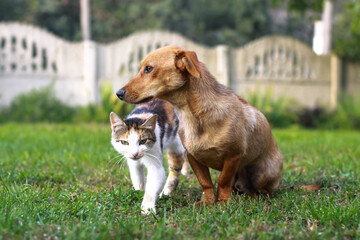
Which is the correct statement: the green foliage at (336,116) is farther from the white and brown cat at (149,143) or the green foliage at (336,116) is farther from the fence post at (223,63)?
the white and brown cat at (149,143)

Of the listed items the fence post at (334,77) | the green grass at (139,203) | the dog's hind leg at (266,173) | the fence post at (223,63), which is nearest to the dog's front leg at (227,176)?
the green grass at (139,203)

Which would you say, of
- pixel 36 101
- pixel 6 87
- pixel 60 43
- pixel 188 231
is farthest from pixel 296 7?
pixel 188 231

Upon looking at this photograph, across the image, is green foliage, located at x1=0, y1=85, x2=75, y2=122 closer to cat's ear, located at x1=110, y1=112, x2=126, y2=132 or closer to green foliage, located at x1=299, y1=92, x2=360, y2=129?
green foliage, located at x1=299, y1=92, x2=360, y2=129

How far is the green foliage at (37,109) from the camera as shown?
972 cm

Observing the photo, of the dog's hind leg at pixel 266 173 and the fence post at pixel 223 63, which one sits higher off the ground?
the fence post at pixel 223 63

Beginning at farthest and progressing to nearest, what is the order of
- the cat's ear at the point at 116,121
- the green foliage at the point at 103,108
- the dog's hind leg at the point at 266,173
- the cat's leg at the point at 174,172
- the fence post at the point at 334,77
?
the fence post at the point at 334,77 < the green foliage at the point at 103,108 < the cat's leg at the point at 174,172 < the dog's hind leg at the point at 266,173 < the cat's ear at the point at 116,121

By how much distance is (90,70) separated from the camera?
403 inches

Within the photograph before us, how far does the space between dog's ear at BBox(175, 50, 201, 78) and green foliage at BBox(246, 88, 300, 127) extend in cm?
787

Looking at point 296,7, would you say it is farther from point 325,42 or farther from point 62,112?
point 62,112

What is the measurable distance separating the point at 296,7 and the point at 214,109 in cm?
759

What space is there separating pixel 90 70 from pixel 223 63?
362 centimetres

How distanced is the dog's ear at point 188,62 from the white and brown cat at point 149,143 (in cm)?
54

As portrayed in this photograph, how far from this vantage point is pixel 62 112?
998 centimetres

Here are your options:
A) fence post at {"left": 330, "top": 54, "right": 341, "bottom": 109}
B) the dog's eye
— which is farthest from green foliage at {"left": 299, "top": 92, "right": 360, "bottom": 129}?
the dog's eye
